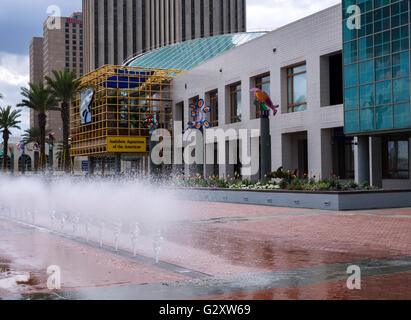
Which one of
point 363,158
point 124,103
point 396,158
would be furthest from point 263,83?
point 124,103

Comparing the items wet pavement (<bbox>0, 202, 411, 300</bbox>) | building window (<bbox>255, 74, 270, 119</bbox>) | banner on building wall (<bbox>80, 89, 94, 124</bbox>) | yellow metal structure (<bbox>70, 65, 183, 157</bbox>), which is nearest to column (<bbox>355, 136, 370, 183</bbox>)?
building window (<bbox>255, 74, 270, 119</bbox>)

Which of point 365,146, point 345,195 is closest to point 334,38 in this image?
point 365,146

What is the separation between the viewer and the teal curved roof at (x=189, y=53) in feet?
212

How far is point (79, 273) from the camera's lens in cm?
881

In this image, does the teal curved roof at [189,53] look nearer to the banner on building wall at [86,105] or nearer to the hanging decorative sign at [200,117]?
the banner on building wall at [86,105]

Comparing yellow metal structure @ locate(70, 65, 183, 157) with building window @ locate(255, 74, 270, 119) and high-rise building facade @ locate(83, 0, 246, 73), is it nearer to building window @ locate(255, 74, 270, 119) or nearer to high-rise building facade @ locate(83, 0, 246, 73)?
building window @ locate(255, 74, 270, 119)

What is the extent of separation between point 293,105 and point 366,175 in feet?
30.7

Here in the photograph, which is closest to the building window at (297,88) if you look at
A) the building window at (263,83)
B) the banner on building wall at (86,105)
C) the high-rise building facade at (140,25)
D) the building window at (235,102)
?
the building window at (263,83)

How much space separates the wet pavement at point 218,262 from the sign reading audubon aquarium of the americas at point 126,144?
122 feet

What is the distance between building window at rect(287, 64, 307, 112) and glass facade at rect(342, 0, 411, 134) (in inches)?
261

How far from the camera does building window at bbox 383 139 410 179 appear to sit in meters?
35.9

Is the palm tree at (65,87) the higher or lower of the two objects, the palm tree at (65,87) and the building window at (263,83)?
the higher

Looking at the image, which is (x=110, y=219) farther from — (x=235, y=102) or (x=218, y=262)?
(x=235, y=102)
